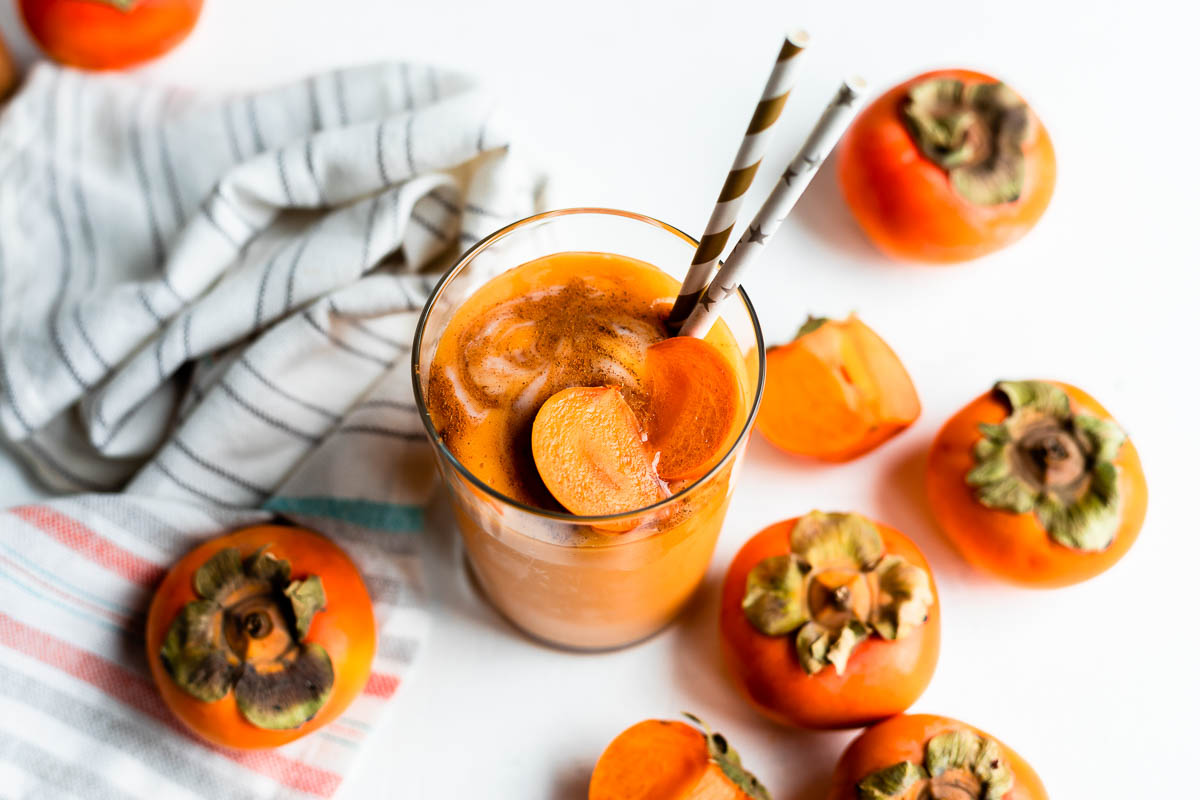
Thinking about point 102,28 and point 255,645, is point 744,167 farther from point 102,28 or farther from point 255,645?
point 102,28

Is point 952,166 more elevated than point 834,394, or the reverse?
point 952,166

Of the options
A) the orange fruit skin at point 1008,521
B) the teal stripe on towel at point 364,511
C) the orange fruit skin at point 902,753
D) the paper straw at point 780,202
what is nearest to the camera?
the paper straw at point 780,202

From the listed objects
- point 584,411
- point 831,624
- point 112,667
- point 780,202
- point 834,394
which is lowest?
point 112,667

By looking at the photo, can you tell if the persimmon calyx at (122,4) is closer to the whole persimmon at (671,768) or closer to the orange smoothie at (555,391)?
the orange smoothie at (555,391)

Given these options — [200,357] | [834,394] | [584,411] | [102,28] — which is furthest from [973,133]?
[102,28]

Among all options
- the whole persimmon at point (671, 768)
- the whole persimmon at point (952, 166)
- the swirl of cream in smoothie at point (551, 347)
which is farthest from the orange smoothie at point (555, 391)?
the whole persimmon at point (952, 166)

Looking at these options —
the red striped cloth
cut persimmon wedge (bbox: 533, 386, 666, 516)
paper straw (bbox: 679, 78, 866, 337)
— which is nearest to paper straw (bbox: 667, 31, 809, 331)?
paper straw (bbox: 679, 78, 866, 337)

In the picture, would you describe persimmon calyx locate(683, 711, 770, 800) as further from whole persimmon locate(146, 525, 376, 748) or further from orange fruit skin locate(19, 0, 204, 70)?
orange fruit skin locate(19, 0, 204, 70)
